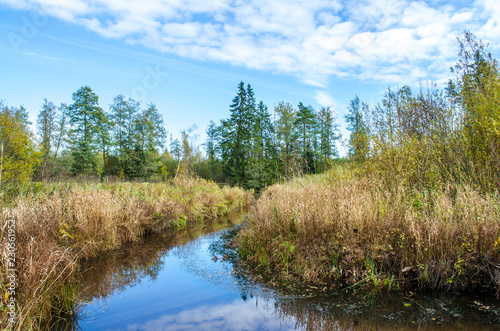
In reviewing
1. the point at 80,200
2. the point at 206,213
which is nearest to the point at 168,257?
the point at 80,200

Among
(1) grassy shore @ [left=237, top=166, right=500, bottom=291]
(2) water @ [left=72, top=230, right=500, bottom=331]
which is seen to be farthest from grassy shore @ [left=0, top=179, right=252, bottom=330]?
(1) grassy shore @ [left=237, top=166, right=500, bottom=291]

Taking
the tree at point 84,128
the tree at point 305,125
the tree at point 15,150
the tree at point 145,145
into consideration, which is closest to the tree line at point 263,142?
the tree at point 305,125

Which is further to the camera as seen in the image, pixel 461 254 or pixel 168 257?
pixel 168 257

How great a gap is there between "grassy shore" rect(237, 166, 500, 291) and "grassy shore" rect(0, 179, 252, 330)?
3494mm

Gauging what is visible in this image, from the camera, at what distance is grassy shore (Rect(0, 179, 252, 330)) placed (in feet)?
10.4

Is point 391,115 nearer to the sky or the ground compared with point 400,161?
nearer to the sky

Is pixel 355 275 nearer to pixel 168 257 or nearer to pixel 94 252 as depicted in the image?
pixel 168 257

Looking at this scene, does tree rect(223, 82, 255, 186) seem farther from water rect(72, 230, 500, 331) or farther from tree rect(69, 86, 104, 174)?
water rect(72, 230, 500, 331)

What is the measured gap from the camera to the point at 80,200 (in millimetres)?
6711

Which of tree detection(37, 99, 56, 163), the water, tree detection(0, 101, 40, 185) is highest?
tree detection(37, 99, 56, 163)

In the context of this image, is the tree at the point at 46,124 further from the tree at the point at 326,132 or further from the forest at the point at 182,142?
the tree at the point at 326,132

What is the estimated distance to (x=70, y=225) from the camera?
19.9ft

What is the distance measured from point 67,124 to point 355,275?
3382cm

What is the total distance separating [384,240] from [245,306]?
98.2 inches
